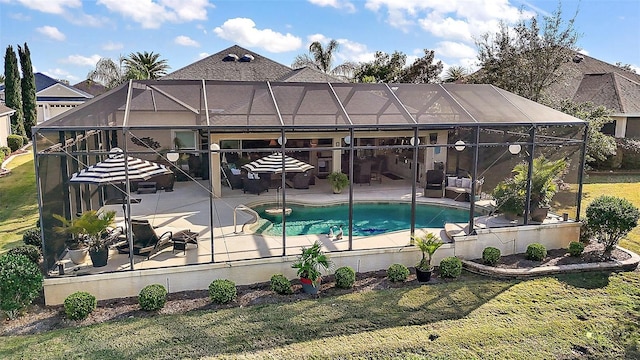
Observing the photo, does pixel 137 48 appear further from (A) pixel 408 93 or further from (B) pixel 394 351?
(B) pixel 394 351

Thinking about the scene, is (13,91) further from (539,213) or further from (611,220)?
(611,220)

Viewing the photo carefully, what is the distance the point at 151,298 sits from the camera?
8.43 meters

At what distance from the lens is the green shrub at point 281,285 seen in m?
9.29

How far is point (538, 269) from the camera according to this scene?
34.5 feet

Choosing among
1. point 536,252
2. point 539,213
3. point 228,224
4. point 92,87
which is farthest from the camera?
point 92,87

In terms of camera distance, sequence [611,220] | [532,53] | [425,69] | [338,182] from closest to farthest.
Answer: [611,220] → [338,182] → [532,53] → [425,69]

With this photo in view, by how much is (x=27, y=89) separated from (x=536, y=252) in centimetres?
3614

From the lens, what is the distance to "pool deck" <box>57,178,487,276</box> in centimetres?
992

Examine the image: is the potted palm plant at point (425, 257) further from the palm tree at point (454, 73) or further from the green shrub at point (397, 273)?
the palm tree at point (454, 73)

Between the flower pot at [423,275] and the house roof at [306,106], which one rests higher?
the house roof at [306,106]

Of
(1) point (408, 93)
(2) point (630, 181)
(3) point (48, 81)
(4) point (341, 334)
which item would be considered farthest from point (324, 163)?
(3) point (48, 81)

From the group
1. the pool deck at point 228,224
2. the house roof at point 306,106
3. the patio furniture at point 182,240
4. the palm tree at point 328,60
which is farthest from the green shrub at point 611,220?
the palm tree at point 328,60

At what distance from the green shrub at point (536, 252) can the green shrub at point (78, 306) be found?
32.8 feet

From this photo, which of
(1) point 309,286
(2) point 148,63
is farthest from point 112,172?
(2) point 148,63
